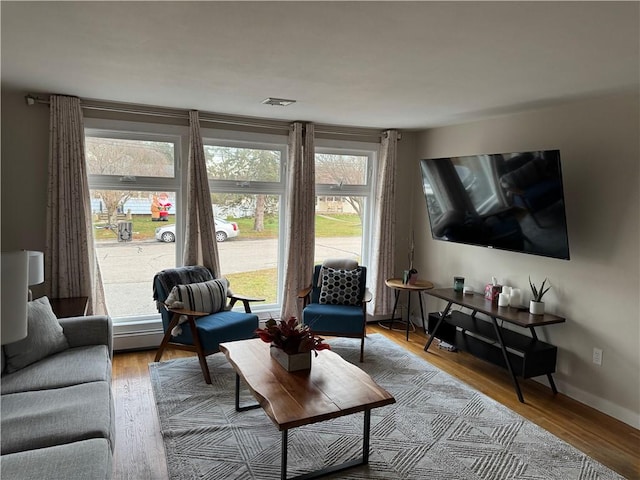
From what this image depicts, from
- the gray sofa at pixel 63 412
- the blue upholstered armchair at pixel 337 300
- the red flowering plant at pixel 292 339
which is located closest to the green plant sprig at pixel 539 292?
the blue upholstered armchair at pixel 337 300

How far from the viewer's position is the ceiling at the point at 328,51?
1.81 m

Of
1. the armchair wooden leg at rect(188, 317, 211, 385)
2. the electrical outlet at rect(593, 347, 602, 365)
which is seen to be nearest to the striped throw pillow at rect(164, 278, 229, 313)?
the armchair wooden leg at rect(188, 317, 211, 385)

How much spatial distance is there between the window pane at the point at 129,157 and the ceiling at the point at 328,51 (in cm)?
53

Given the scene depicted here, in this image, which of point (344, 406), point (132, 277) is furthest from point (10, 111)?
point (344, 406)

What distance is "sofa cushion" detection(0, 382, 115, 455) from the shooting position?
6.39ft

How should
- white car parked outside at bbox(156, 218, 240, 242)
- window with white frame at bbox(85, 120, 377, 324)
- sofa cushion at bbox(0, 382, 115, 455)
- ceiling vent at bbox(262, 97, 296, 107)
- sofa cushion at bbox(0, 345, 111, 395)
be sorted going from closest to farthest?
sofa cushion at bbox(0, 382, 115, 455), sofa cushion at bbox(0, 345, 111, 395), ceiling vent at bbox(262, 97, 296, 107), window with white frame at bbox(85, 120, 377, 324), white car parked outside at bbox(156, 218, 240, 242)

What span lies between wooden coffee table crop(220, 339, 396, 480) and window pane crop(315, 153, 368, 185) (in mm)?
2495

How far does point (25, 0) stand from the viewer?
1770 mm

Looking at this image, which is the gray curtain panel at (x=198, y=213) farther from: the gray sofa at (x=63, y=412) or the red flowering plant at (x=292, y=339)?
the red flowering plant at (x=292, y=339)

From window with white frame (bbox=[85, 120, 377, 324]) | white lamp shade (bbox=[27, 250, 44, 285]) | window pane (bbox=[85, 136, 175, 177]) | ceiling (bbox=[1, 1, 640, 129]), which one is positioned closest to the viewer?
ceiling (bbox=[1, 1, 640, 129])

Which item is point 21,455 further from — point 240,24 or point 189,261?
point 189,261

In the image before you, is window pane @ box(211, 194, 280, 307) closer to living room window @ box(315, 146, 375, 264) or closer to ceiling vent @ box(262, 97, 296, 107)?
living room window @ box(315, 146, 375, 264)

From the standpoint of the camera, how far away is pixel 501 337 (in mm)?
3582

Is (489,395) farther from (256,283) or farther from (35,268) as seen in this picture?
(35,268)
